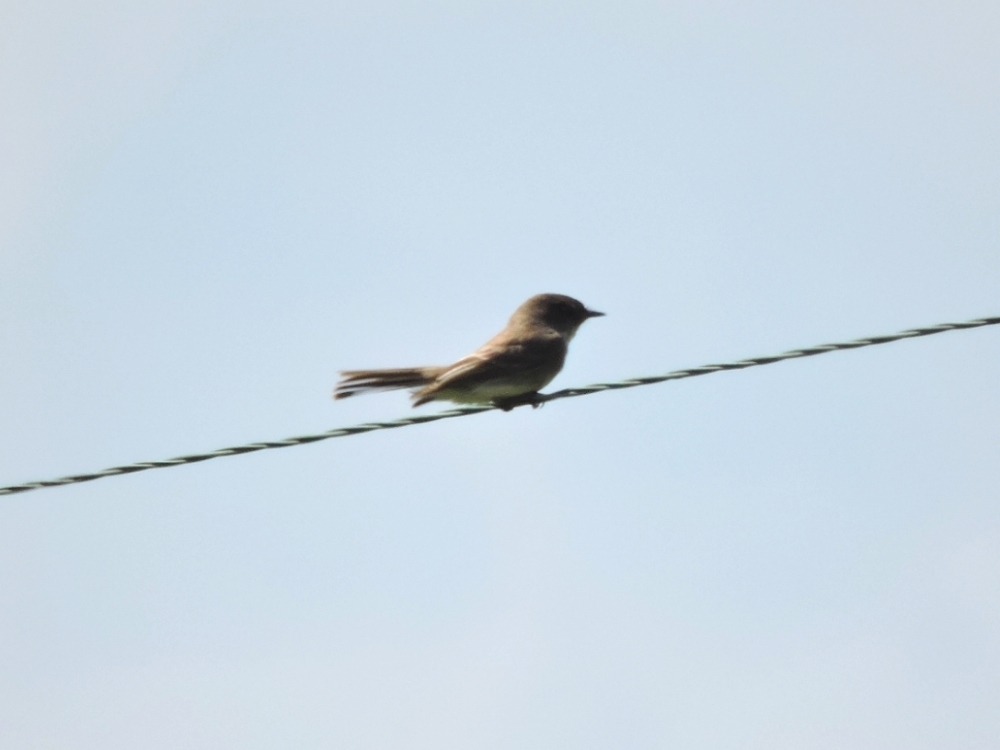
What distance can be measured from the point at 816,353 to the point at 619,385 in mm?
972

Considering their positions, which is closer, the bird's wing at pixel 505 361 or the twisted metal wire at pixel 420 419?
the twisted metal wire at pixel 420 419

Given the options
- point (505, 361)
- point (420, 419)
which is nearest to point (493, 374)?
point (505, 361)

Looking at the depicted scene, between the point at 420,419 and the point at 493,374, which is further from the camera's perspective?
the point at 493,374

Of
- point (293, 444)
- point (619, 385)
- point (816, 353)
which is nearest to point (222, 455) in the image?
point (293, 444)

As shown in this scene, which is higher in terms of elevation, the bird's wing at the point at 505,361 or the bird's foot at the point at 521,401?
the bird's wing at the point at 505,361

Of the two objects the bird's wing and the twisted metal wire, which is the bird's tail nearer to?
the bird's wing

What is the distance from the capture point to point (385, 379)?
1088 cm

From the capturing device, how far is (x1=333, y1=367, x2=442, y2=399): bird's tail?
10.5m

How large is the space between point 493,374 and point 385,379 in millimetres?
793

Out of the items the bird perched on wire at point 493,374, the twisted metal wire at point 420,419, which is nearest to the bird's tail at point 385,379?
the bird perched on wire at point 493,374

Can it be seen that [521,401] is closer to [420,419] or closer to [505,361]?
[505,361]

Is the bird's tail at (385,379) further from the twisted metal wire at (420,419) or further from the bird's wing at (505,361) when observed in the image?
the twisted metal wire at (420,419)

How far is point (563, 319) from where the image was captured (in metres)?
12.5

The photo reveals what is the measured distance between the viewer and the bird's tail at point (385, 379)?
34.6ft
